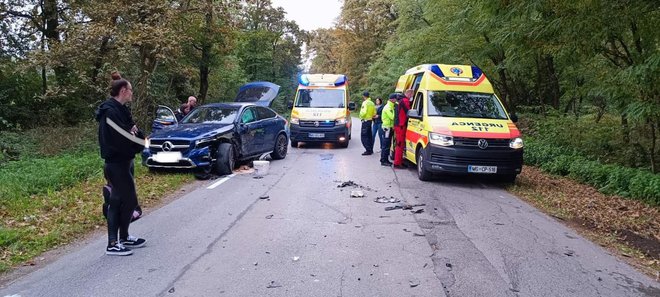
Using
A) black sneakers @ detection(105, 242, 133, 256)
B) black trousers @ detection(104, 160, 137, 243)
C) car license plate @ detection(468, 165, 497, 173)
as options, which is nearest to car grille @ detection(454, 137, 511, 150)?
car license plate @ detection(468, 165, 497, 173)

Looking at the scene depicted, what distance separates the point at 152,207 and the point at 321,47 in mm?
65188

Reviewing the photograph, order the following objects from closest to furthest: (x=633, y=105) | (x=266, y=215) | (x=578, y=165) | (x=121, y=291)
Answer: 1. (x=121, y=291)
2. (x=266, y=215)
3. (x=633, y=105)
4. (x=578, y=165)

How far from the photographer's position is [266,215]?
7.10 meters

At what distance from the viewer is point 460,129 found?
9523 mm

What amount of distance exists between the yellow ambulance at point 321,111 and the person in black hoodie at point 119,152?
10976 millimetres

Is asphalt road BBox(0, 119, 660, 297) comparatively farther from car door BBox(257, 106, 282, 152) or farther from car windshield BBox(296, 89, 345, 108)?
car windshield BBox(296, 89, 345, 108)

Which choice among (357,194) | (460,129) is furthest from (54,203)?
(460,129)

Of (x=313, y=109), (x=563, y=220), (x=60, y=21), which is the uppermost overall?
(x=60, y=21)

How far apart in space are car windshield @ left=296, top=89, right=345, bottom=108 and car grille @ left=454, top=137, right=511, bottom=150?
26.1ft

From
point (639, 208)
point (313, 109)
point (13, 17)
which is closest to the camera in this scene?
point (639, 208)

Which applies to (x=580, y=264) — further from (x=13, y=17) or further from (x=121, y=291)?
(x=13, y=17)

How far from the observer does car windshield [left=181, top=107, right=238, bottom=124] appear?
37.5 feet

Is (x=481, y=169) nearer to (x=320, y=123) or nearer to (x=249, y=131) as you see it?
(x=249, y=131)

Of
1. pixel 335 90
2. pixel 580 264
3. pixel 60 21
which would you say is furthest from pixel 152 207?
pixel 60 21
